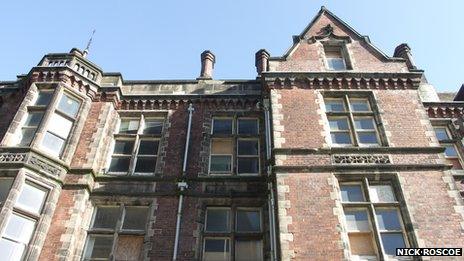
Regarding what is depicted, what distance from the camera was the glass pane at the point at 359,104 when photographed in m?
16.6

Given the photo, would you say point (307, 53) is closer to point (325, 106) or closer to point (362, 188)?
point (325, 106)

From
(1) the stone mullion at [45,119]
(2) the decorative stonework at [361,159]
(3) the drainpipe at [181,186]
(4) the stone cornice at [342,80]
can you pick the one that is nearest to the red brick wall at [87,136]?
(1) the stone mullion at [45,119]

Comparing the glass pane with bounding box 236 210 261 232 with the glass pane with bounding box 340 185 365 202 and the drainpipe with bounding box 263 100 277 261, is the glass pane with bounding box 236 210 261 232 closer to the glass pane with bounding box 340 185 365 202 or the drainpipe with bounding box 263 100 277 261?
the drainpipe with bounding box 263 100 277 261

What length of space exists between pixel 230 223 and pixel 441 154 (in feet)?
22.7

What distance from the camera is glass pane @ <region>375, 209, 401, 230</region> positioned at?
12.8m

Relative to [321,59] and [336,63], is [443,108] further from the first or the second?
[321,59]

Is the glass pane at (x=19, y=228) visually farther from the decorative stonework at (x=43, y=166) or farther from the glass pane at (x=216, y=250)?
the glass pane at (x=216, y=250)

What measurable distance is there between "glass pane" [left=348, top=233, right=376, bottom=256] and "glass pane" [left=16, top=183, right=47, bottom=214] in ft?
30.1

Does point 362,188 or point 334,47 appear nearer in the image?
point 362,188

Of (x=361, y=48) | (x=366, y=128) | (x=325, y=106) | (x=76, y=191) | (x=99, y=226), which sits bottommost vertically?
(x=99, y=226)

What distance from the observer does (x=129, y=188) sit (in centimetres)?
1561

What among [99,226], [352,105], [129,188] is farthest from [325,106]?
[99,226]

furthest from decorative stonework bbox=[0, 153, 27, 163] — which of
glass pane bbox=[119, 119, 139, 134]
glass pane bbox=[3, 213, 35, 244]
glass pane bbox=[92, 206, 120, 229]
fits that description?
glass pane bbox=[119, 119, 139, 134]

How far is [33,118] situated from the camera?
53.6ft
